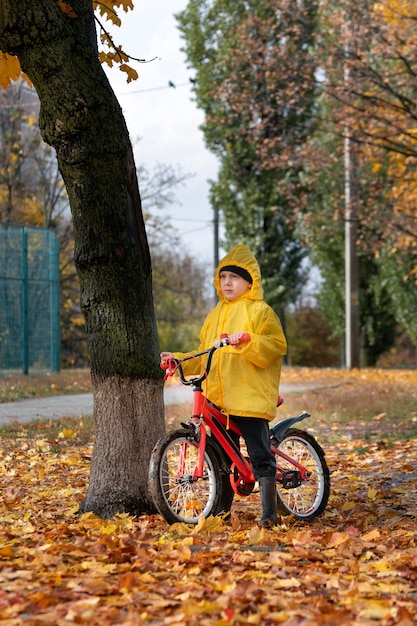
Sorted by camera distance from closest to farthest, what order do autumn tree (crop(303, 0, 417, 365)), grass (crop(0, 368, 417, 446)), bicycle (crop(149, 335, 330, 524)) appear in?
bicycle (crop(149, 335, 330, 524)) < grass (crop(0, 368, 417, 446)) < autumn tree (crop(303, 0, 417, 365))

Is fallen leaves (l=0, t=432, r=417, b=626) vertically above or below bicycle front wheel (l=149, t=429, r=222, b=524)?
below

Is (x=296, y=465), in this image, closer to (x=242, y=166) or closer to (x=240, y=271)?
(x=240, y=271)

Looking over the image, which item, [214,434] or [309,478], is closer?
[214,434]

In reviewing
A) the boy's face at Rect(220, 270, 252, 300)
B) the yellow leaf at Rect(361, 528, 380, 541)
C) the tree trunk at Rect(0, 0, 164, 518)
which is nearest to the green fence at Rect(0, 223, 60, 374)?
the tree trunk at Rect(0, 0, 164, 518)

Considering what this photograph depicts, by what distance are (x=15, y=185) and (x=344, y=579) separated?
78.8 ft

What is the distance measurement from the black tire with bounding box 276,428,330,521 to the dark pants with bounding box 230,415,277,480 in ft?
1.59

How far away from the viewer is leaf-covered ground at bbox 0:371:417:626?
141 inches

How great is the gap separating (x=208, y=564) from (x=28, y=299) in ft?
47.6

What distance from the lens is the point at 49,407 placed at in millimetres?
12625

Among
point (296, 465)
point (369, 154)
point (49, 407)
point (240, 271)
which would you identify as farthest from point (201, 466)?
point (369, 154)

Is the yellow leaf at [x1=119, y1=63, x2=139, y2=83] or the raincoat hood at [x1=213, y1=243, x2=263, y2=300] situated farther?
the yellow leaf at [x1=119, y1=63, x2=139, y2=83]

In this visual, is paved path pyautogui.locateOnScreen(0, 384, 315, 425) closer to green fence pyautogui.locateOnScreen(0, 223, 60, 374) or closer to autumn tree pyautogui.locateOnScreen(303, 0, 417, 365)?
green fence pyautogui.locateOnScreen(0, 223, 60, 374)

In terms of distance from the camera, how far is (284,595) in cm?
385

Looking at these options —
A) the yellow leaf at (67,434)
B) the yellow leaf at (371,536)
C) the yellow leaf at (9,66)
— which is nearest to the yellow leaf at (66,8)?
the yellow leaf at (9,66)
